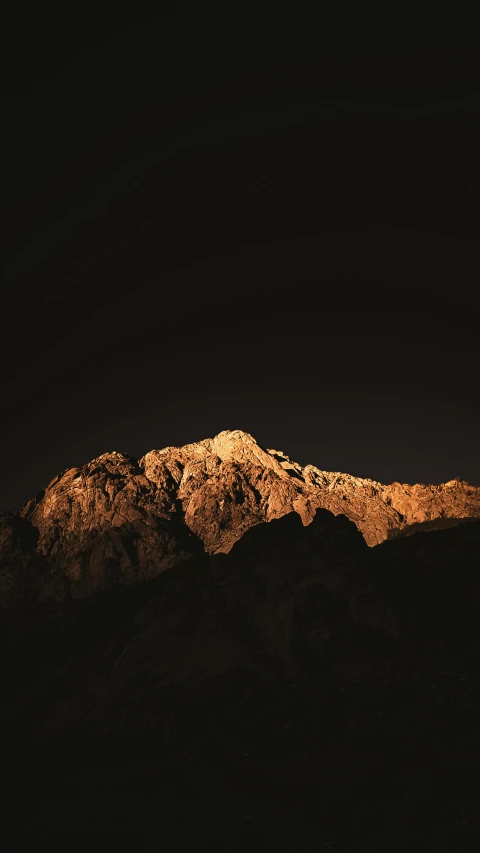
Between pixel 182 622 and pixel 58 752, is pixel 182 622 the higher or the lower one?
the higher one

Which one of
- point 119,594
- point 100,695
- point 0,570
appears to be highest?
point 0,570

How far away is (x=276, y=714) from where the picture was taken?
5375cm

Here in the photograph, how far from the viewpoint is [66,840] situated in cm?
4197


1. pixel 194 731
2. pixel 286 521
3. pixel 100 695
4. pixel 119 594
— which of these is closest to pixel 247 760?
pixel 194 731

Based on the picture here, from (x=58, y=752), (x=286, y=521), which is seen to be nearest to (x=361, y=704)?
(x=58, y=752)

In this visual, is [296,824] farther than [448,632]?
No

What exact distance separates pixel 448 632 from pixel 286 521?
142ft

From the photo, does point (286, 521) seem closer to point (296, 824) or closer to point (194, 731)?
point (194, 731)

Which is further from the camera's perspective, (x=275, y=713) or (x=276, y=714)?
(x=275, y=713)

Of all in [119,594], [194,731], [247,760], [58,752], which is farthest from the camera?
[119,594]

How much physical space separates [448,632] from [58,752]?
126 ft

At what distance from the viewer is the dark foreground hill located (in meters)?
39.1

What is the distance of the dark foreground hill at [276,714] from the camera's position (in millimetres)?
→ 39062

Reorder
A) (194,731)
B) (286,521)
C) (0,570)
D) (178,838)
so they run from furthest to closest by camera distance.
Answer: (0,570), (286,521), (194,731), (178,838)
